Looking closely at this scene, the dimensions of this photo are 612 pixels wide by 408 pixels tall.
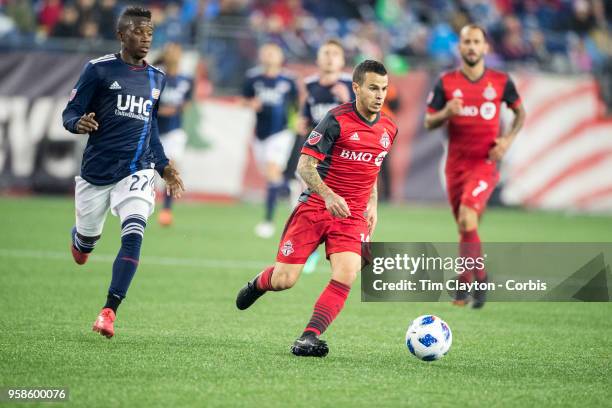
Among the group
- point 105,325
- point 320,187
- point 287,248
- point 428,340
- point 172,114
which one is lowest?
point 428,340

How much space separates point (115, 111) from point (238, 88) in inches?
527

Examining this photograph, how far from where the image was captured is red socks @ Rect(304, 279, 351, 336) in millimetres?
7031

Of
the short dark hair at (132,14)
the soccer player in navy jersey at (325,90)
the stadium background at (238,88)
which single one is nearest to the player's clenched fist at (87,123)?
the short dark hair at (132,14)

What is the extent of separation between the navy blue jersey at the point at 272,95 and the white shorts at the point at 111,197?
27.3 feet

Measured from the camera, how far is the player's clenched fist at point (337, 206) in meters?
6.98

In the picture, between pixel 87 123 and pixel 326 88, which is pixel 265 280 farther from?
pixel 326 88

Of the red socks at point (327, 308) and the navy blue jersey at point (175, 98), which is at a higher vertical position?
the navy blue jersey at point (175, 98)

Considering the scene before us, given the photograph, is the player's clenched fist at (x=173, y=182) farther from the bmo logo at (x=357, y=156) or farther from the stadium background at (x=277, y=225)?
the bmo logo at (x=357, y=156)

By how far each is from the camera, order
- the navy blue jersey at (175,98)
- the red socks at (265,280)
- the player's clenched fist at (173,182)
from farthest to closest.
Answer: the navy blue jersey at (175,98)
the player's clenched fist at (173,182)
the red socks at (265,280)

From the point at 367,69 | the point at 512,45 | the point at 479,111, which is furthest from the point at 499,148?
the point at 512,45

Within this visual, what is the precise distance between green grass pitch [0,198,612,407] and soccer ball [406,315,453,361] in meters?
0.11

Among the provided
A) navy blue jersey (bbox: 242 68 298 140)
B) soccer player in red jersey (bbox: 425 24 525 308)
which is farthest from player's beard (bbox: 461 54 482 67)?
navy blue jersey (bbox: 242 68 298 140)

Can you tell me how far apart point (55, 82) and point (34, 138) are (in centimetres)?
111

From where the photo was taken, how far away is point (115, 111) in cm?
779
